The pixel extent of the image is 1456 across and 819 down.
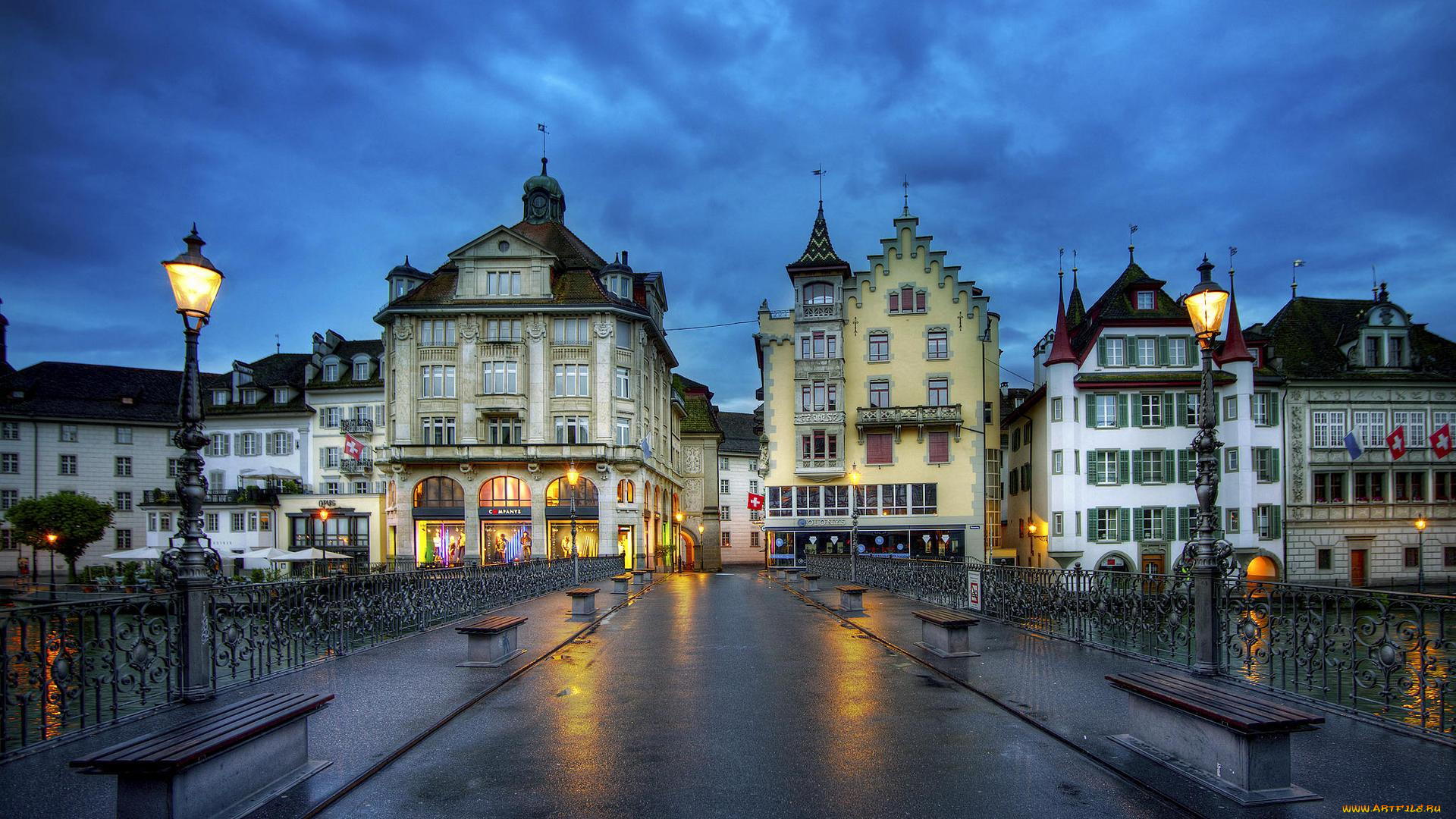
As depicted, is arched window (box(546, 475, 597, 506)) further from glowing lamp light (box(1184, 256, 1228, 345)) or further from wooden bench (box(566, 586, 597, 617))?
glowing lamp light (box(1184, 256, 1228, 345))

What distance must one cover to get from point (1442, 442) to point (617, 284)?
42.0 meters

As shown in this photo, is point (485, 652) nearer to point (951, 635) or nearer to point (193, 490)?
point (193, 490)

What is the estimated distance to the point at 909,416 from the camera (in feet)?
153

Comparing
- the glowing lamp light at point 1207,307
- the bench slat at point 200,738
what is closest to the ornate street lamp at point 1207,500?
the glowing lamp light at point 1207,307

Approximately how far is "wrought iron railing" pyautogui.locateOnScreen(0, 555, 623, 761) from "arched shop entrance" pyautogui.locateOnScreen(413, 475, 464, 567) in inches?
1192

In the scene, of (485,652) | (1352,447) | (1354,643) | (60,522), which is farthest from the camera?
(60,522)

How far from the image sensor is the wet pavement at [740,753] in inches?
248

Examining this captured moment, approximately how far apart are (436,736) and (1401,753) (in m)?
8.53

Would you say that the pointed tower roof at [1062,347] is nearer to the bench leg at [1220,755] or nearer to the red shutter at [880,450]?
the red shutter at [880,450]

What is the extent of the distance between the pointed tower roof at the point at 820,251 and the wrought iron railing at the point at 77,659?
4147cm

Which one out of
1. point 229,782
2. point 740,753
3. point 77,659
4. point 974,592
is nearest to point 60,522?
point 77,659

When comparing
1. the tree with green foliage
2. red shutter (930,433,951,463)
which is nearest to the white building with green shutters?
red shutter (930,433,951,463)

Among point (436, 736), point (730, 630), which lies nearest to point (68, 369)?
point (730, 630)

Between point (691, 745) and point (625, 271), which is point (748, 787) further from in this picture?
point (625, 271)
